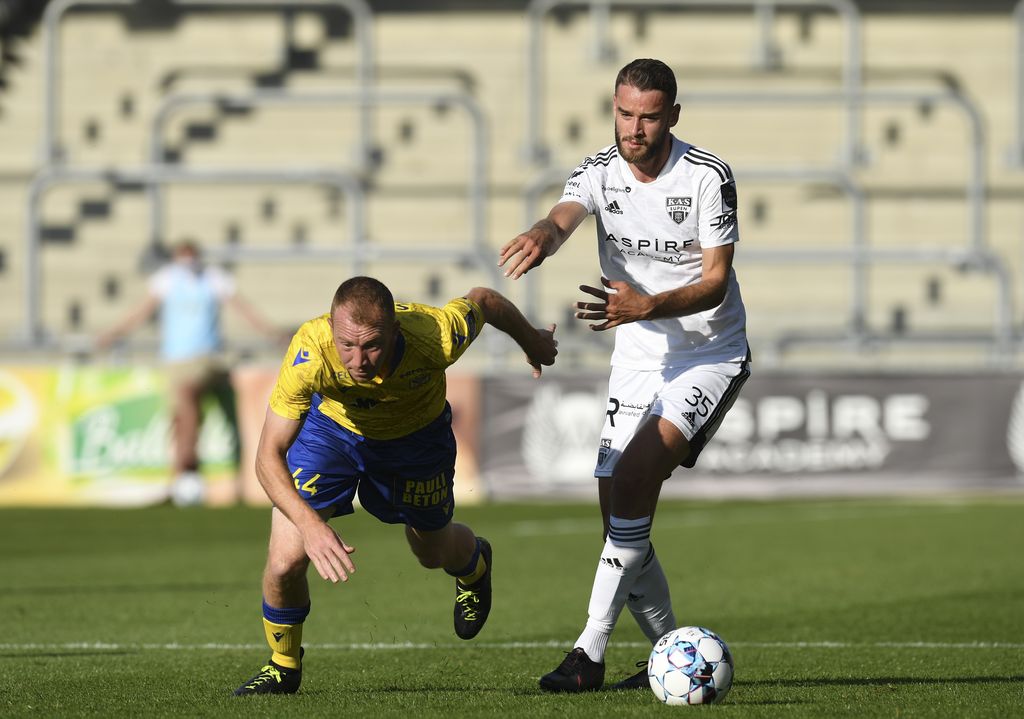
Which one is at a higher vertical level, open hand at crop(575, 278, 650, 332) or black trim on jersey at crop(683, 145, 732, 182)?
black trim on jersey at crop(683, 145, 732, 182)

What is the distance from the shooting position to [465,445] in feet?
54.0

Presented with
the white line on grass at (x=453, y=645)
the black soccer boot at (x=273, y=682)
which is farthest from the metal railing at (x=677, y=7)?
the black soccer boot at (x=273, y=682)

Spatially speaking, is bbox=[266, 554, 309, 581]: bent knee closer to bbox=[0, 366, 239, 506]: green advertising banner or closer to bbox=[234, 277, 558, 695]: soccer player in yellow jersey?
bbox=[234, 277, 558, 695]: soccer player in yellow jersey

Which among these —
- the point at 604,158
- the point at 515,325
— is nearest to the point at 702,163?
the point at 604,158

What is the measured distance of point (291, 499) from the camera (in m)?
5.50

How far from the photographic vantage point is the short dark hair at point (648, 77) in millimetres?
6023

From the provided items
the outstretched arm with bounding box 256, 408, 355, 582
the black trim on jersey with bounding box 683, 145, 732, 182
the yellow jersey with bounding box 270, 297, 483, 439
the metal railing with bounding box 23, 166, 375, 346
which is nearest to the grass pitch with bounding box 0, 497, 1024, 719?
the outstretched arm with bounding box 256, 408, 355, 582

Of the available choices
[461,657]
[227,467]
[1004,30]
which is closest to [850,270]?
[1004,30]

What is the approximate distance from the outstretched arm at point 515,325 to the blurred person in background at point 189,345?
31.9ft

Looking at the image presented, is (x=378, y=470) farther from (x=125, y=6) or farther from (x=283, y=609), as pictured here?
(x=125, y=6)

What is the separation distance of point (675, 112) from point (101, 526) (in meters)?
9.30

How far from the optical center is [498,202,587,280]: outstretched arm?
5734 millimetres

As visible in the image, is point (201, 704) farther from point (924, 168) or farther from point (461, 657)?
point (924, 168)

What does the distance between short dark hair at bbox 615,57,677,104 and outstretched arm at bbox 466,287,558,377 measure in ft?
3.10
